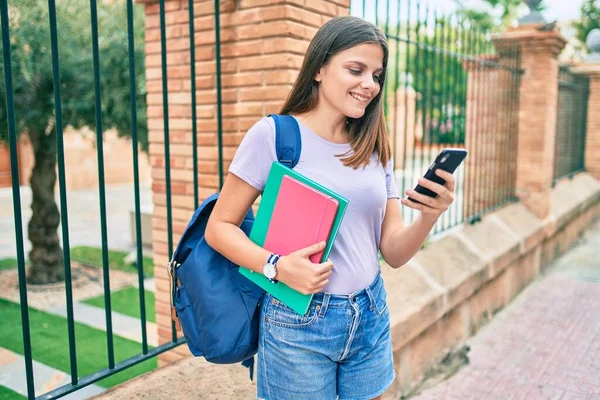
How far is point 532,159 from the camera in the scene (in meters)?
6.59

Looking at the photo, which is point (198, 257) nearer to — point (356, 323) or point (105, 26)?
point (356, 323)

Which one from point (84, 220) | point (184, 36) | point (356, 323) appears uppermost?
point (184, 36)

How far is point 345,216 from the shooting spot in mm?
1735

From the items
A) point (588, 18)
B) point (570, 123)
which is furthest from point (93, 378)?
point (588, 18)

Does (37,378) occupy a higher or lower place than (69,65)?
lower

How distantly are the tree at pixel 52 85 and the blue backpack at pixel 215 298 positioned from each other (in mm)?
4553

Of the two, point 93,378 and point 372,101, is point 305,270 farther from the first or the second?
point 93,378

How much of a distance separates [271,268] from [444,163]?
0.58 metres

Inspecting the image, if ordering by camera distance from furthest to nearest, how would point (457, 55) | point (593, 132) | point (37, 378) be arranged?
point (593, 132), point (457, 55), point (37, 378)

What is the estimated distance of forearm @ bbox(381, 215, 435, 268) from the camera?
5.90ft

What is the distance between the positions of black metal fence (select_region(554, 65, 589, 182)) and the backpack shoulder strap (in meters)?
7.90

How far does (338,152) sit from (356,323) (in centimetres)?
53

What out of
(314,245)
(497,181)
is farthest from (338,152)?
(497,181)

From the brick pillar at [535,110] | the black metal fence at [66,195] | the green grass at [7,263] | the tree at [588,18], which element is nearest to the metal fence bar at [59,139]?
the black metal fence at [66,195]
